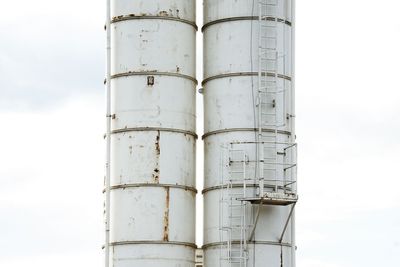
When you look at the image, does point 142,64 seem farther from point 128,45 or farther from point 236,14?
point 236,14

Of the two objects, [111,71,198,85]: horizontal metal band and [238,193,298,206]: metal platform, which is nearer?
[238,193,298,206]: metal platform

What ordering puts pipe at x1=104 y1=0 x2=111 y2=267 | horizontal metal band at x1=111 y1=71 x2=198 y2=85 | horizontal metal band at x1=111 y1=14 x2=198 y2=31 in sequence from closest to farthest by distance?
pipe at x1=104 y1=0 x2=111 y2=267 → horizontal metal band at x1=111 y1=71 x2=198 y2=85 → horizontal metal band at x1=111 y1=14 x2=198 y2=31

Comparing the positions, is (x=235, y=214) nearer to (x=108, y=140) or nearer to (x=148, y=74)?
A: (x=108, y=140)

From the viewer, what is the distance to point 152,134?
37250 millimetres

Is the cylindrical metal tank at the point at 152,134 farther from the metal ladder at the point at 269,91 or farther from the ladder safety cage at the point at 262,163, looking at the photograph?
the metal ladder at the point at 269,91

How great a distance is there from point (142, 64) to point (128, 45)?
713 millimetres

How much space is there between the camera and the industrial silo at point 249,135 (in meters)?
36.7

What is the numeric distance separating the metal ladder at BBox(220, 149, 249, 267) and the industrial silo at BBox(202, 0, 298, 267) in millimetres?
27

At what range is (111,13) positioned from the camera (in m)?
38.5

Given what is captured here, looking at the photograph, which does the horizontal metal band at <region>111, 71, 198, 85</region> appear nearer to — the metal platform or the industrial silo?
the industrial silo

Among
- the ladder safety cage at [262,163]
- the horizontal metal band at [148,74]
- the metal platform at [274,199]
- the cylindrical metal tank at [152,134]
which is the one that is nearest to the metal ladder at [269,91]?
the ladder safety cage at [262,163]

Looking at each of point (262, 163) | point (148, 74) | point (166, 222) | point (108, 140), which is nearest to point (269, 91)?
point (262, 163)

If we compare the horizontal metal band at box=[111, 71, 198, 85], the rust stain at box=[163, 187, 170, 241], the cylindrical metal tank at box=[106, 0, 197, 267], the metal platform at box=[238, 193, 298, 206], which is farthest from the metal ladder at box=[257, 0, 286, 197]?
the rust stain at box=[163, 187, 170, 241]

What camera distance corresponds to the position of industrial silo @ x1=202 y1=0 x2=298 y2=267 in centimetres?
3672
